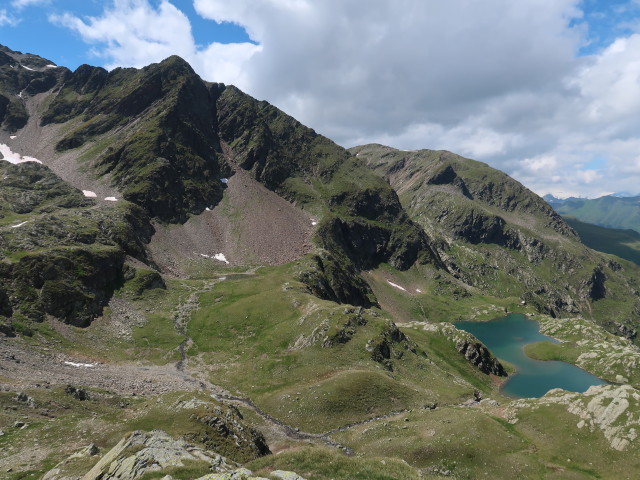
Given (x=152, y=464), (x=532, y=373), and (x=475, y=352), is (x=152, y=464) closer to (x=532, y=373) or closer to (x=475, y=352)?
(x=475, y=352)

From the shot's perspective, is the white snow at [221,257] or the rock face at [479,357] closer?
the rock face at [479,357]

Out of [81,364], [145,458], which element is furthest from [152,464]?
[81,364]

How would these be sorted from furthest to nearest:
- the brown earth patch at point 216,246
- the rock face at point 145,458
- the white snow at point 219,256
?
1. the white snow at point 219,256
2. the brown earth patch at point 216,246
3. the rock face at point 145,458

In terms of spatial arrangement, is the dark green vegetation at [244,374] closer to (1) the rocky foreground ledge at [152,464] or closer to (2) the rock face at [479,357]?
(2) the rock face at [479,357]

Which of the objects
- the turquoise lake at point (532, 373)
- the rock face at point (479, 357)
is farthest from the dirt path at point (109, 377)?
the turquoise lake at point (532, 373)

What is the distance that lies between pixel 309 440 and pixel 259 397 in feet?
53.9

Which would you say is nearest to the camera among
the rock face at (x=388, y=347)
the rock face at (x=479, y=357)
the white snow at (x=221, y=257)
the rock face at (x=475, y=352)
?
the rock face at (x=388, y=347)

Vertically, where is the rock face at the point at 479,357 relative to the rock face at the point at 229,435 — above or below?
below

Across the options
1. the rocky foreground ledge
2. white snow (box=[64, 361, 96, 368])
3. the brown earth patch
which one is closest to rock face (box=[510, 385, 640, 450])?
the rocky foreground ledge

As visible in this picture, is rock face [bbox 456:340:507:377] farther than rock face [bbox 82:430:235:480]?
Yes

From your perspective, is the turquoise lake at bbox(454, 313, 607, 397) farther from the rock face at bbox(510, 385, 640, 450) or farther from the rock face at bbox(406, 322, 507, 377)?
the rock face at bbox(510, 385, 640, 450)

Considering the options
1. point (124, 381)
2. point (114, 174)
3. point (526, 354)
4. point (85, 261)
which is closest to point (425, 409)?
point (124, 381)

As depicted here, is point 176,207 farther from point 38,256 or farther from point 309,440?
point 309,440

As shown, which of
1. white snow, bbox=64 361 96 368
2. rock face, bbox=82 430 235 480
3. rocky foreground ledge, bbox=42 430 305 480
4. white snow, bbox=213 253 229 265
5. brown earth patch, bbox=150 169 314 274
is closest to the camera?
rocky foreground ledge, bbox=42 430 305 480
